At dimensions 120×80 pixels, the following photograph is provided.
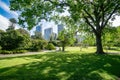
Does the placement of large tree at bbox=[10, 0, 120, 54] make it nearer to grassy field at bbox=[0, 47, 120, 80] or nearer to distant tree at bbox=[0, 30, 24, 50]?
grassy field at bbox=[0, 47, 120, 80]

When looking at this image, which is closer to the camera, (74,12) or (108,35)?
(74,12)

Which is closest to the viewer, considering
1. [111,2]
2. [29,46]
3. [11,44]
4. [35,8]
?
[35,8]

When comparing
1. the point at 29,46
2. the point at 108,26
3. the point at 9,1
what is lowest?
the point at 29,46

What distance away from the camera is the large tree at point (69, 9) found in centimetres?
2264

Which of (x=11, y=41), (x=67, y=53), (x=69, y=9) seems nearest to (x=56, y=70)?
(x=69, y=9)

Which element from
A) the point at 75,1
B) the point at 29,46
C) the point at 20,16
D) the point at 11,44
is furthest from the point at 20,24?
the point at 29,46

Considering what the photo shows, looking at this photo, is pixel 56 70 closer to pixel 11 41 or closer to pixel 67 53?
pixel 67 53

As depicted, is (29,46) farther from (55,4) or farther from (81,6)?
(81,6)

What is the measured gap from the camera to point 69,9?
85.2 ft

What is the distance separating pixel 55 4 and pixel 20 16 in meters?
6.66

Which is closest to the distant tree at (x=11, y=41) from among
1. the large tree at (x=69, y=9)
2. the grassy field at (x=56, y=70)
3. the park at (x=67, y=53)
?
the park at (x=67, y=53)

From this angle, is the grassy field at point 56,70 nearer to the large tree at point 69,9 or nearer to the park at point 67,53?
the park at point 67,53

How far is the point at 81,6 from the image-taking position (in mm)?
24328

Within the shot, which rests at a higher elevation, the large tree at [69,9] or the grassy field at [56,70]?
the large tree at [69,9]
